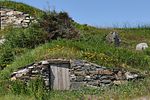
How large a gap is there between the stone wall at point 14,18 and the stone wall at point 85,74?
380 inches

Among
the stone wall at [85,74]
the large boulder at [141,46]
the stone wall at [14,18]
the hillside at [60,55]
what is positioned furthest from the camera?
the stone wall at [14,18]

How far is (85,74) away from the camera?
21938mm

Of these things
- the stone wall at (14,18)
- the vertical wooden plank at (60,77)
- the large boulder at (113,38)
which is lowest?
the vertical wooden plank at (60,77)

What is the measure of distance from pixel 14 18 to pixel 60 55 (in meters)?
10.0

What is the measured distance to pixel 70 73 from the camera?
22.2m

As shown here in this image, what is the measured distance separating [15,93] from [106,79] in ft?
16.3

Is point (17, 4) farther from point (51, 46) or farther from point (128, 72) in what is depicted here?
point (128, 72)

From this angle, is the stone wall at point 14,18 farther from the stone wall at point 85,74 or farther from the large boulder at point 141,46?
the stone wall at point 85,74

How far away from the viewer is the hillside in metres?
17.5

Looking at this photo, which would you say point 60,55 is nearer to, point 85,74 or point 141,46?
point 85,74

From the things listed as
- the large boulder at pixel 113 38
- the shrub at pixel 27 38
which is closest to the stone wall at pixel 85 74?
the shrub at pixel 27 38

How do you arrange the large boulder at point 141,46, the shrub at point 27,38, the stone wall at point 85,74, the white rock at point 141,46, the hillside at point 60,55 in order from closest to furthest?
1. the hillside at point 60,55
2. the stone wall at point 85,74
3. the shrub at point 27,38
4. the large boulder at point 141,46
5. the white rock at point 141,46

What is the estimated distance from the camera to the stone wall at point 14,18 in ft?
102

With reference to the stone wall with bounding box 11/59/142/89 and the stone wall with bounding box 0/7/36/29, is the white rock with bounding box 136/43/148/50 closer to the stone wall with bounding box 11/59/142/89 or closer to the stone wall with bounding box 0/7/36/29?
the stone wall with bounding box 0/7/36/29
